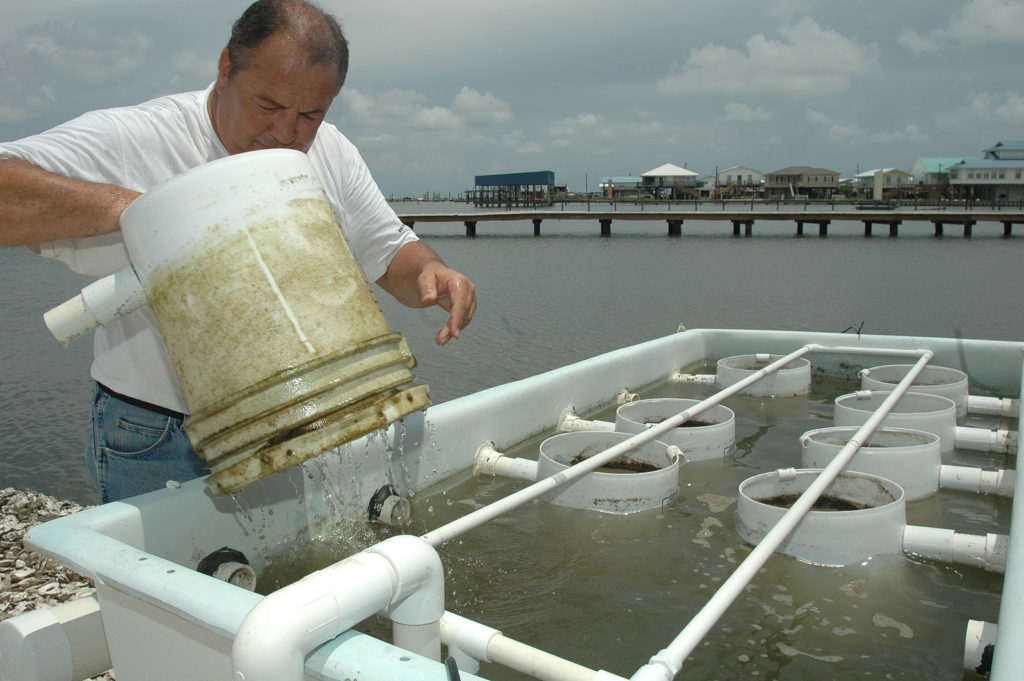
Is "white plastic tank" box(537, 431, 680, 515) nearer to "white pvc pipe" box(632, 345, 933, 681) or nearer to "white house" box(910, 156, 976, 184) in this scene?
"white pvc pipe" box(632, 345, 933, 681)

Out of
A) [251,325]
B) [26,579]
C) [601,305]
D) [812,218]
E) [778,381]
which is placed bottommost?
[601,305]

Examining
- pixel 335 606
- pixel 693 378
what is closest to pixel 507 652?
pixel 335 606

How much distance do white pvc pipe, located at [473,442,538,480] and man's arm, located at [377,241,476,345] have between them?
120 cm

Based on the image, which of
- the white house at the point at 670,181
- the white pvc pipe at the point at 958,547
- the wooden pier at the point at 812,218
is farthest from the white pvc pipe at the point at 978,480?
the white house at the point at 670,181

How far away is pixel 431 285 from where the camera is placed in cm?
232

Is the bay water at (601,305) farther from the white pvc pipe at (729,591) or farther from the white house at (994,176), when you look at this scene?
the white house at (994,176)

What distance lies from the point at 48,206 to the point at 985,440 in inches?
180

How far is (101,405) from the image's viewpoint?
223 cm

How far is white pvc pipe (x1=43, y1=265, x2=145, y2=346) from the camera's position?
1.70m

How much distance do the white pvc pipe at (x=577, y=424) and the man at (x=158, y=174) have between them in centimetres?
206

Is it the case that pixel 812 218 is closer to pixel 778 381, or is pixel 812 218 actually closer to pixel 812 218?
pixel 812 218

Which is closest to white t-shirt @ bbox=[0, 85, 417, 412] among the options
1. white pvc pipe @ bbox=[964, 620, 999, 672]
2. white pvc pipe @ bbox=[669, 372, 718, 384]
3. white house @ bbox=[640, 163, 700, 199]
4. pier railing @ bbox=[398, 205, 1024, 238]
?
white pvc pipe @ bbox=[964, 620, 999, 672]

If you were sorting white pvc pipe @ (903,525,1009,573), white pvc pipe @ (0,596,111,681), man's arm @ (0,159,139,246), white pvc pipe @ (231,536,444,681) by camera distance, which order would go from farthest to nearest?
white pvc pipe @ (903,525,1009,573) < white pvc pipe @ (0,596,111,681) < man's arm @ (0,159,139,246) < white pvc pipe @ (231,536,444,681)

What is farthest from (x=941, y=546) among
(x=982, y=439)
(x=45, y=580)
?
A: (x=45, y=580)
